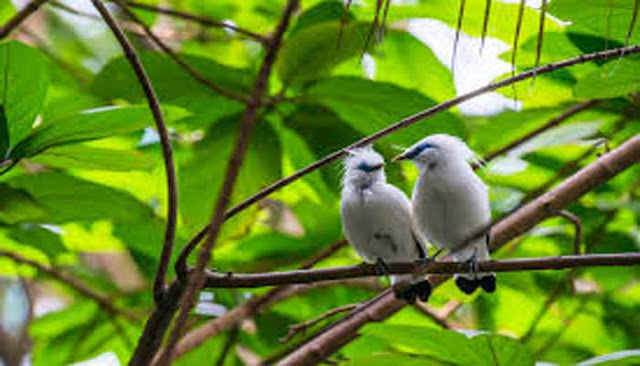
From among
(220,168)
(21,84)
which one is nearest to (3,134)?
(21,84)

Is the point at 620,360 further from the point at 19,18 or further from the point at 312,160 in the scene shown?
the point at 19,18

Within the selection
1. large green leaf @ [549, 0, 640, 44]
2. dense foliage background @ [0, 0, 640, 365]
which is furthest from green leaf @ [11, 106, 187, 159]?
large green leaf @ [549, 0, 640, 44]

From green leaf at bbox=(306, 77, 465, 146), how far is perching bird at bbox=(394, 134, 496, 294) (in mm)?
30

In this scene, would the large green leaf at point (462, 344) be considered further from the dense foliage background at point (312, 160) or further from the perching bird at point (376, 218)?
the perching bird at point (376, 218)

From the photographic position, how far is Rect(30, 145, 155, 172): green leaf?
1322mm

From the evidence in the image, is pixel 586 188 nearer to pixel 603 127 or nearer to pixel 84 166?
pixel 603 127

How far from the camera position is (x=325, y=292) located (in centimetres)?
218

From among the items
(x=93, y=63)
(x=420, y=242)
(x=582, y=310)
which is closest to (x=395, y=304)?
(x=420, y=242)

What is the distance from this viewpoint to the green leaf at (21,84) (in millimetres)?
1313

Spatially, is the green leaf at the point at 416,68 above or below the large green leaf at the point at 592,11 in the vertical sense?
below

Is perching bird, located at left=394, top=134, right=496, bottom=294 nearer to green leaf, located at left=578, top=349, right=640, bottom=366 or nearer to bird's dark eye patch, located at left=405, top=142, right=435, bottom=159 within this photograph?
bird's dark eye patch, located at left=405, top=142, right=435, bottom=159

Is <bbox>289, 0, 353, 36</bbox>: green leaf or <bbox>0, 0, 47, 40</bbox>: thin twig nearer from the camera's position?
<bbox>0, 0, 47, 40</bbox>: thin twig

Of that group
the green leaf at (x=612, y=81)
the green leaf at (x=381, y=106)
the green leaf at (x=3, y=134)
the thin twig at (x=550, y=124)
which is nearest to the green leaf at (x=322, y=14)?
the green leaf at (x=381, y=106)

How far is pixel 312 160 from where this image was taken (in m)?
1.77
